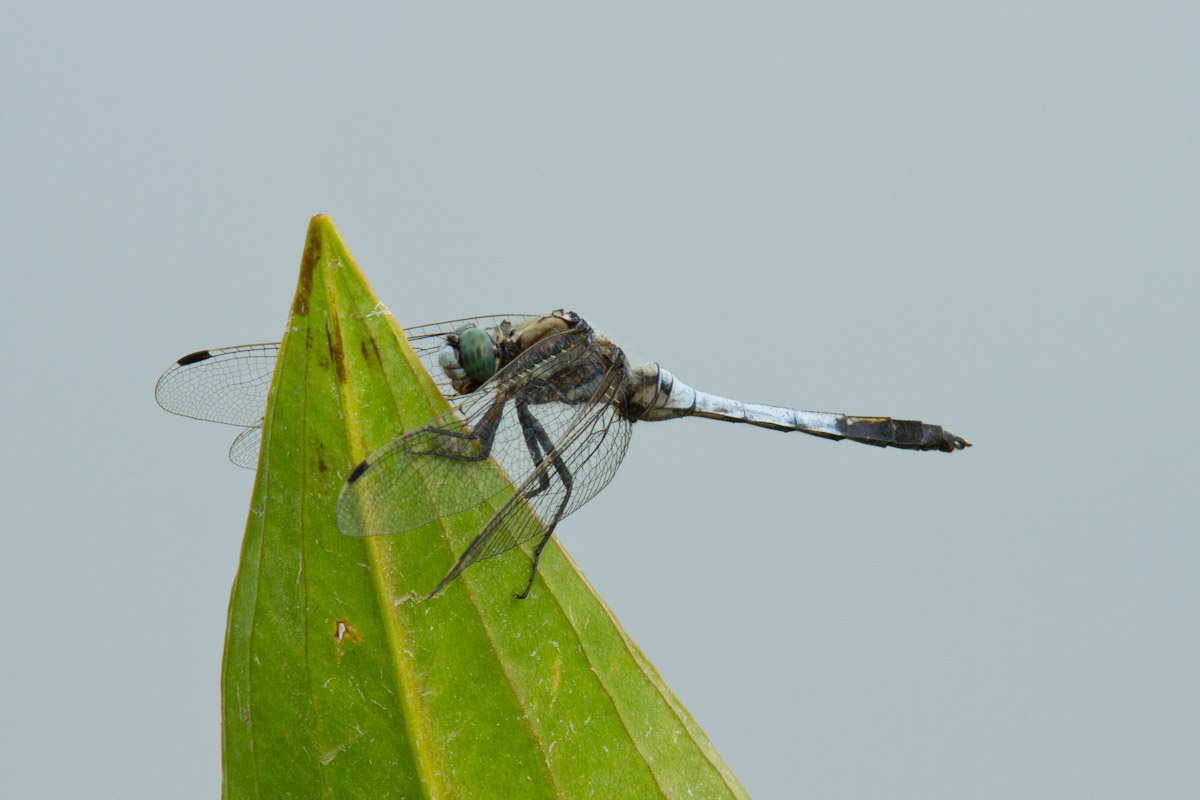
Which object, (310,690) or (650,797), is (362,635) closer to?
(310,690)

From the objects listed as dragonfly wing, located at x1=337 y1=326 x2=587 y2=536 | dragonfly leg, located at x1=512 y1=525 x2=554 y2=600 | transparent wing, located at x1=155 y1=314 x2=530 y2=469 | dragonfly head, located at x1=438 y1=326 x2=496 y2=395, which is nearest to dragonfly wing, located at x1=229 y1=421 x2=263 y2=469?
transparent wing, located at x1=155 y1=314 x2=530 y2=469

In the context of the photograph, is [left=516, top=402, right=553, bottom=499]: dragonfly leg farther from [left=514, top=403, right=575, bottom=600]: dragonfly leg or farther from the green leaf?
the green leaf

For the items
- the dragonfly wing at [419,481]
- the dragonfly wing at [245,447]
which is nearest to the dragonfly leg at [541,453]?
the dragonfly wing at [419,481]

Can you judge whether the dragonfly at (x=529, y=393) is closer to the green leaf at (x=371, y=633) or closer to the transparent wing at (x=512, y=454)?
the transparent wing at (x=512, y=454)

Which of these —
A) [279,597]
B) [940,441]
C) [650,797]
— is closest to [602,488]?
[650,797]

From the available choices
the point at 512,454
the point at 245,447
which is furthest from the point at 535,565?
the point at 245,447

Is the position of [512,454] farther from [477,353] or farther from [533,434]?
[477,353]

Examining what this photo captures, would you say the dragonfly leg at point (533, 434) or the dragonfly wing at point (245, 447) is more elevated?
the dragonfly leg at point (533, 434)
